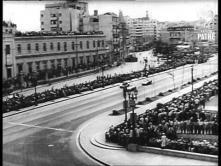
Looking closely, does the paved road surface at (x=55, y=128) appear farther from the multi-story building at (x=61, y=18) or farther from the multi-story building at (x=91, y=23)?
the multi-story building at (x=61, y=18)

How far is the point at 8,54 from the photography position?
117 ft

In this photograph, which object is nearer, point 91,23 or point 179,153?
point 179,153

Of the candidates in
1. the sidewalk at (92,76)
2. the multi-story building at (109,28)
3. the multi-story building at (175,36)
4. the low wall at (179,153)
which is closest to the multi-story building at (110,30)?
the multi-story building at (109,28)

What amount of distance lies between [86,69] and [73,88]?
7546mm

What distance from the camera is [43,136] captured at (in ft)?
67.8

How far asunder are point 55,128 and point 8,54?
15.4 meters

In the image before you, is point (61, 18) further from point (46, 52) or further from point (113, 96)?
point (113, 96)

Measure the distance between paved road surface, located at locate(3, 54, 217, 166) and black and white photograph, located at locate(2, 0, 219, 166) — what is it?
49 mm

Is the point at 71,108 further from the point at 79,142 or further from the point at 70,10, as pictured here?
the point at 70,10

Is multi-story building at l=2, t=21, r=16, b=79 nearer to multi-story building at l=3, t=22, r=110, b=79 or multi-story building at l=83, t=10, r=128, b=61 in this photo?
multi-story building at l=3, t=22, r=110, b=79

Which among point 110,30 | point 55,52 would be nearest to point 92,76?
point 55,52

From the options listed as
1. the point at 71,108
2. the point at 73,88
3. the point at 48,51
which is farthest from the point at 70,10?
the point at 71,108

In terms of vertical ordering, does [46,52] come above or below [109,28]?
below

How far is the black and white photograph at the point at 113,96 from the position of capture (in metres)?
16.8
